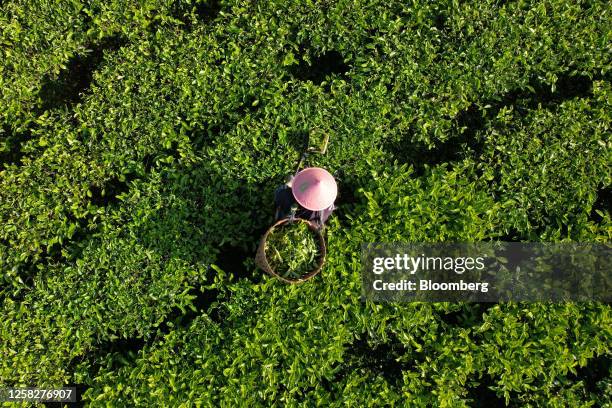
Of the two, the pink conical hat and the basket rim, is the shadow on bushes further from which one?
the pink conical hat

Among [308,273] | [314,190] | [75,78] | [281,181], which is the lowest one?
[308,273]

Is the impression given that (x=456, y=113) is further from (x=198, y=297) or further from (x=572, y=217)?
(x=198, y=297)

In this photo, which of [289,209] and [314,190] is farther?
[289,209]

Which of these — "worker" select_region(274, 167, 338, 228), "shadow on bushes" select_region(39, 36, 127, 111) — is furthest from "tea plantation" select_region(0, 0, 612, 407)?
"worker" select_region(274, 167, 338, 228)

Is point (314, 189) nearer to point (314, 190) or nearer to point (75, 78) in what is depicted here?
point (314, 190)

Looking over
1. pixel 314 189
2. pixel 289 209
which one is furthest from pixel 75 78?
pixel 314 189

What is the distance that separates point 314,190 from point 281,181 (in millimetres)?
1034

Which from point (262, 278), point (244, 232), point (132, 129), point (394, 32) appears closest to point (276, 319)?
point (262, 278)

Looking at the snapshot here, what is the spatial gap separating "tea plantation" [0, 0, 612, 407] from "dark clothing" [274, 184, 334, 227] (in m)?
0.31

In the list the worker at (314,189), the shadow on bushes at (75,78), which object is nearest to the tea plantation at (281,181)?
the shadow on bushes at (75,78)

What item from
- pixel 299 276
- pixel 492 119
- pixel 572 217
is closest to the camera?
pixel 299 276

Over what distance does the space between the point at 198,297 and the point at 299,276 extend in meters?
1.16

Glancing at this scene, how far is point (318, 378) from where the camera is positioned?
4441 mm

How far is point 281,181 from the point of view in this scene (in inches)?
190
